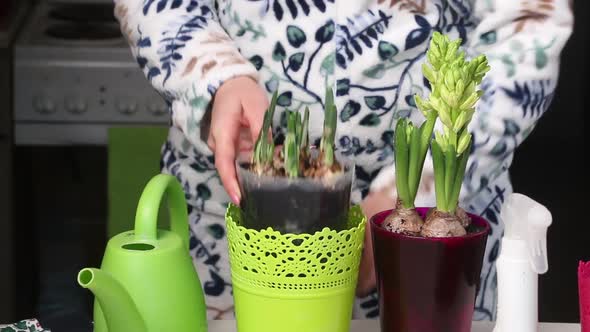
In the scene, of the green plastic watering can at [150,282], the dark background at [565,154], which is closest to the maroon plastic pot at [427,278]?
the green plastic watering can at [150,282]

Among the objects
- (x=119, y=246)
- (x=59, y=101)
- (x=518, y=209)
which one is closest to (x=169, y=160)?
(x=119, y=246)

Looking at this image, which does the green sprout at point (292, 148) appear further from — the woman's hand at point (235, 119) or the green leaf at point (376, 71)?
the green leaf at point (376, 71)

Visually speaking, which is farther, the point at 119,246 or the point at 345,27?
the point at 345,27

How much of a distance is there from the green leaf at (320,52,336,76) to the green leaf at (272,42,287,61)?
0.05 meters

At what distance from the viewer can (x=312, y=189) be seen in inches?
34.2

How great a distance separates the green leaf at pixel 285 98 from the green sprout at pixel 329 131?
0.33 metres

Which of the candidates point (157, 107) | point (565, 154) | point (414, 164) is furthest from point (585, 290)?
point (565, 154)

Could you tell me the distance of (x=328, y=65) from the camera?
1.21 metres

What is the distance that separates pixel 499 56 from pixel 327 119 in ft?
1.01

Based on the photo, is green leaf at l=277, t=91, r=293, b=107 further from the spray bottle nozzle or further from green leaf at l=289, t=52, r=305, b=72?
the spray bottle nozzle

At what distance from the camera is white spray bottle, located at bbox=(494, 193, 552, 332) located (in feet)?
2.88

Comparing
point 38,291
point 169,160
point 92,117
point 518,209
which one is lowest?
point 38,291

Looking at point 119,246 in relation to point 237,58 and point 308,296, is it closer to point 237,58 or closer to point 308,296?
point 308,296

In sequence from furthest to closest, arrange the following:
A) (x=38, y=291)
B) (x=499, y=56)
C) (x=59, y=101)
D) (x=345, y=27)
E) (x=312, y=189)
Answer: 1. (x=38, y=291)
2. (x=59, y=101)
3. (x=345, y=27)
4. (x=499, y=56)
5. (x=312, y=189)
